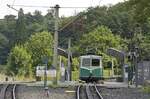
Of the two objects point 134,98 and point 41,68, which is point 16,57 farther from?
point 134,98

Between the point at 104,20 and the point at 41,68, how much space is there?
79.6 metres

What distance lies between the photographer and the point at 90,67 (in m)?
44.2

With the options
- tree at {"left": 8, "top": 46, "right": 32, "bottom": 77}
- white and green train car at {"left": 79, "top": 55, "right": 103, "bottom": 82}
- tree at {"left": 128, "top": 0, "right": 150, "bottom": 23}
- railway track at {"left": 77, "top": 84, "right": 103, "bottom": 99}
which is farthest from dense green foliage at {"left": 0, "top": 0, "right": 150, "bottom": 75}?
tree at {"left": 128, "top": 0, "right": 150, "bottom": 23}

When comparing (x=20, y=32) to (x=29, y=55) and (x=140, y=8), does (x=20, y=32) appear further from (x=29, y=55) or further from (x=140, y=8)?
(x=140, y=8)

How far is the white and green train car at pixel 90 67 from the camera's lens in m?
44.1

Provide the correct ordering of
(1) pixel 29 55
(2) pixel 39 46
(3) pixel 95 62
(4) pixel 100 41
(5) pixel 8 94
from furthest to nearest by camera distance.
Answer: (4) pixel 100 41 → (2) pixel 39 46 → (1) pixel 29 55 → (3) pixel 95 62 → (5) pixel 8 94

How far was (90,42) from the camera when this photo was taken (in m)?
91.8

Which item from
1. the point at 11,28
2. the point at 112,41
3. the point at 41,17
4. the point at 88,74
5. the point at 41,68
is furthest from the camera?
the point at 41,17

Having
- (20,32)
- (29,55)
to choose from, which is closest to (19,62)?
(29,55)

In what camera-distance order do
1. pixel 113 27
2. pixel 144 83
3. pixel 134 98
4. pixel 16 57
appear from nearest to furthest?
pixel 134 98
pixel 144 83
pixel 16 57
pixel 113 27

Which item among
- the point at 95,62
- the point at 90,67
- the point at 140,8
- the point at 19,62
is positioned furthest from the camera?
the point at 19,62

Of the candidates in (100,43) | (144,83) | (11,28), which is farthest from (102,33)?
(144,83)

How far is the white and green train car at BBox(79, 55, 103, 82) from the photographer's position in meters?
44.1

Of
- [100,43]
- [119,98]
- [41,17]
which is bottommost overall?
[119,98]
